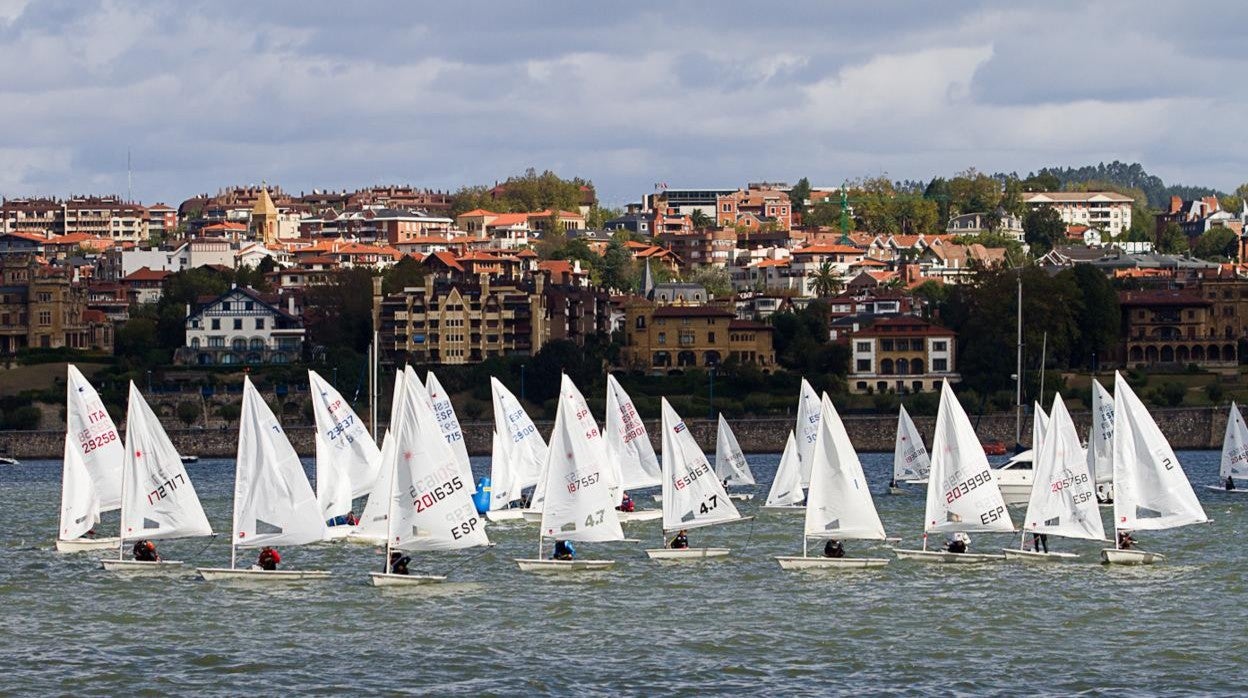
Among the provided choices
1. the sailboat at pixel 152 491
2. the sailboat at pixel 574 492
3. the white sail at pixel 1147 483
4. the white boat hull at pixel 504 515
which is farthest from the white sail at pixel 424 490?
the white boat hull at pixel 504 515

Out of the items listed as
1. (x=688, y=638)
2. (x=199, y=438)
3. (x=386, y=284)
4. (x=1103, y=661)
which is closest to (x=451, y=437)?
(x=688, y=638)

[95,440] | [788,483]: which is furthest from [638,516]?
[95,440]

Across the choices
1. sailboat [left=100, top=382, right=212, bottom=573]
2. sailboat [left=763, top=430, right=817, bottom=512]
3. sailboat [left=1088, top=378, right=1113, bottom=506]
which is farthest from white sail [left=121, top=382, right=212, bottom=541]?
sailboat [left=763, top=430, right=817, bottom=512]

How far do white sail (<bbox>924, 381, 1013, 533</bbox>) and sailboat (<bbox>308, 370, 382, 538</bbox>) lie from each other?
17.7 meters

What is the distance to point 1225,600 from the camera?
5594 cm

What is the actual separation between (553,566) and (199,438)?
85.9 m

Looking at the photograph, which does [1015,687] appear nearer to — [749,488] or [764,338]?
[749,488]

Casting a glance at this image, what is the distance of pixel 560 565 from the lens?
60.2m

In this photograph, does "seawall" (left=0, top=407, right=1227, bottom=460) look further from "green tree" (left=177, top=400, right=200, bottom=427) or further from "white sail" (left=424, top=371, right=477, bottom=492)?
"white sail" (left=424, top=371, right=477, bottom=492)

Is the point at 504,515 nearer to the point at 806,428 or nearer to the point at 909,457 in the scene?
the point at 806,428

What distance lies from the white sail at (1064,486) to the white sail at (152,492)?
812 inches

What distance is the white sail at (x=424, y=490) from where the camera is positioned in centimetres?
5381

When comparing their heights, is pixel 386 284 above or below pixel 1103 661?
above

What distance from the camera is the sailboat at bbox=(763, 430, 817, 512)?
265ft
